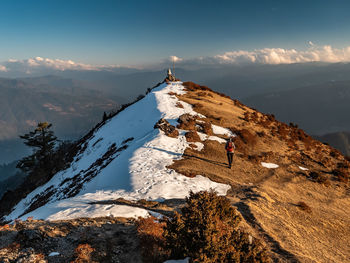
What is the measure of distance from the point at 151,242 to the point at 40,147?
40508 mm

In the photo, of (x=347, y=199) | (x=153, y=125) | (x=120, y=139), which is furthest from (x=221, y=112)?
(x=347, y=199)

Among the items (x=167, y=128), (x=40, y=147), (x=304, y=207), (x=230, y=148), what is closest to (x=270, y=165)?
(x=230, y=148)

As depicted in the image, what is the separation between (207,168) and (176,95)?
2040 centimetres

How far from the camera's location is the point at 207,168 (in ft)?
57.5

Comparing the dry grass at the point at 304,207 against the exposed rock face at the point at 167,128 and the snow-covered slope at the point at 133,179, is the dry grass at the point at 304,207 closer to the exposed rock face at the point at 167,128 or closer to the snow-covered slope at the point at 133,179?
the snow-covered slope at the point at 133,179

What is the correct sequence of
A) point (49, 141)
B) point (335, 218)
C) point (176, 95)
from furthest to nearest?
point (49, 141) < point (176, 95) < point (335, 218)

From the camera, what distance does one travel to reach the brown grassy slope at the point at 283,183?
983cm

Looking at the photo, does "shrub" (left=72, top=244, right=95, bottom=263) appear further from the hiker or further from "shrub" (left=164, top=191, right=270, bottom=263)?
the hiker

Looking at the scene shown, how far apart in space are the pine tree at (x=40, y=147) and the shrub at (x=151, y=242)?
37.1m

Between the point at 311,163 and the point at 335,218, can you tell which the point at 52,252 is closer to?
the point at 335,218

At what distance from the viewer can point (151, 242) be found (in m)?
7.29

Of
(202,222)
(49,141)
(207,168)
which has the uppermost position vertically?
(202,222)

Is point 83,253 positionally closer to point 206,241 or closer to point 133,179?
point 206,241

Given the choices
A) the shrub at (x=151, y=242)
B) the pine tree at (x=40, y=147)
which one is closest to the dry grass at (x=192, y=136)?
the shrub at (x=151, y=242)
